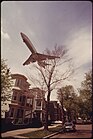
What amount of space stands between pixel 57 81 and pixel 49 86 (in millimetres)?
1204

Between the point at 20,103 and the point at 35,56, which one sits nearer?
the point at 35,56

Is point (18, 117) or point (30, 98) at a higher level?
point (30, 98)

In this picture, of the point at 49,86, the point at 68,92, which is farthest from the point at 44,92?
the point at 68,92

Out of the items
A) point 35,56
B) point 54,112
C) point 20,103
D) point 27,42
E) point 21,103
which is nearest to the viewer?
point 27,42

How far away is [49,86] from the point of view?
2188 cm

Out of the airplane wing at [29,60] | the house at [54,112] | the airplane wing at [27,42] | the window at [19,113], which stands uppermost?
the airplane wing at [27,42]

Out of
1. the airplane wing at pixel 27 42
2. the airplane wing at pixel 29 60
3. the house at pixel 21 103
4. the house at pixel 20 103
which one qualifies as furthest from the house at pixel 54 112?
the airplane wing at pixel 27 42

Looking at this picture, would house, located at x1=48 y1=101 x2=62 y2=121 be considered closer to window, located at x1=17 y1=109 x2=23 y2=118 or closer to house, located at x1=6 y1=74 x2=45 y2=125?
house, located at x1=6 y1=74 x2=45 y2=125

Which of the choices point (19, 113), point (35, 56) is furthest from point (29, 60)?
point (19, 113)

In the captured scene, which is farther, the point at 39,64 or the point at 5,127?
the point at 39,64

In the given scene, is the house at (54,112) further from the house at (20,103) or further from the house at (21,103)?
the house at (20,103)

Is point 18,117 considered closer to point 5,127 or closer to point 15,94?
point 15,94

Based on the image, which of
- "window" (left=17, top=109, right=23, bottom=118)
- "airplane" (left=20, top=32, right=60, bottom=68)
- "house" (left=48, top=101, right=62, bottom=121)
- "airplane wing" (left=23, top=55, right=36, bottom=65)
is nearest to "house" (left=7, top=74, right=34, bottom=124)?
"window" (left=17, top=109, right=23, bottom=118)

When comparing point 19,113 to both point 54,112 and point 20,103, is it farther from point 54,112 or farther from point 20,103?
point 54,112
